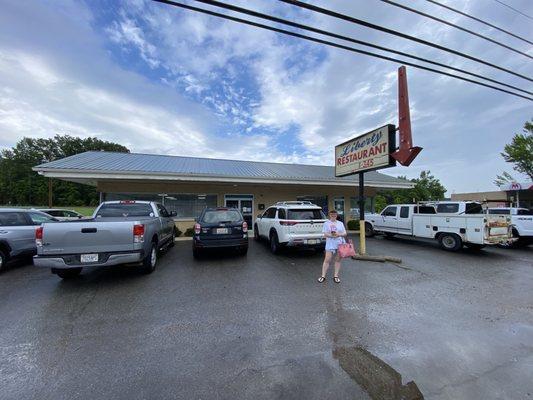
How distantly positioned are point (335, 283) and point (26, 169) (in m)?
87.8

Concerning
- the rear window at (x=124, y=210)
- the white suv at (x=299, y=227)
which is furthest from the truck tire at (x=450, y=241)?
the rear window at (x=124, y=210)

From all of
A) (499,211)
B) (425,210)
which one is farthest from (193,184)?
(499,211)

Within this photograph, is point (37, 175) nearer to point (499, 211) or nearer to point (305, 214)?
point (305, 214)

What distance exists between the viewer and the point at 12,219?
7.46 m

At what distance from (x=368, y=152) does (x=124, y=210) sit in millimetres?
8259

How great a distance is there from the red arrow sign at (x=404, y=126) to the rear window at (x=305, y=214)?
3.00 m

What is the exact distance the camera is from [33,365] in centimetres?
300

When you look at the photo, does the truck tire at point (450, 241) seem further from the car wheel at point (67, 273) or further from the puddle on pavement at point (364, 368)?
the car wheel at point (67, 273)

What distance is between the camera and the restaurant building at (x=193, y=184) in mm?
12047

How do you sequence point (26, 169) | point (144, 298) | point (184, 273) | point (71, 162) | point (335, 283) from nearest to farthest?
point (144, 298) → point (335, 283) → point (184, 273) → point (71, 162) → point (26, 169)

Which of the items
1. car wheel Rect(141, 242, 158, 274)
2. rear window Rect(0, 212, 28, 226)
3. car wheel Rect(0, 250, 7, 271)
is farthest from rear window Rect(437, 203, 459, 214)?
car wheel Rect(0, 250, 7, 271)

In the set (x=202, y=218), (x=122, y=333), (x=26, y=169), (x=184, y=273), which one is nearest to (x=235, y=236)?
(x=202, y=218)

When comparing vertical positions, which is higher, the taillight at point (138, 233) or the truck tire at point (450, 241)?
the taillight at point (138, 233)

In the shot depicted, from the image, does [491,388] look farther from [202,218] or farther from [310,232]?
[202,218]
